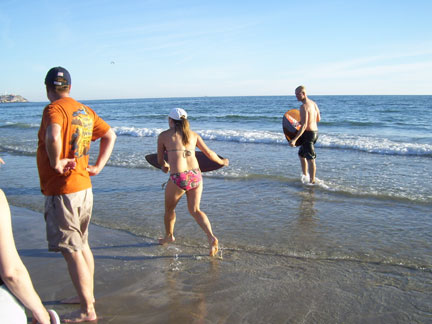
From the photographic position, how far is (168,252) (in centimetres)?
436

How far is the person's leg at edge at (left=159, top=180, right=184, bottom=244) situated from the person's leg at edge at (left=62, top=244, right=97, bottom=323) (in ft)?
4.73

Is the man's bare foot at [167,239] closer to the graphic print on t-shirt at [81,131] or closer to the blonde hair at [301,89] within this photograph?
the graphic print on t-shirt at [81,131]

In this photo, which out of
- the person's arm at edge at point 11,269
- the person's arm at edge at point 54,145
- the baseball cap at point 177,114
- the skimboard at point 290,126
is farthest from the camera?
the skimboard at point 290,126

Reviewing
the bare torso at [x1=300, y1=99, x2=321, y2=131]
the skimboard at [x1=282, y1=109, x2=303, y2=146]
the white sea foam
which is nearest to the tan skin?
the bare torso at [x1=300, y1=99, x2=321, y2=131]

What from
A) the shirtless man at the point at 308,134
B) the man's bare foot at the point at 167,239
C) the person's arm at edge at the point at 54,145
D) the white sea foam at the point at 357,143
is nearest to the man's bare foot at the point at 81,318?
the person's arm at edge at the point at 54,145

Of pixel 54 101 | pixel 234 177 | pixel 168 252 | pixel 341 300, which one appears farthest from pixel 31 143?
pixel 341 300

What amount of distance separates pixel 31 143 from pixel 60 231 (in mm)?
14117

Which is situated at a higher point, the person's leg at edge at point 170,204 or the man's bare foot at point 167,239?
the person's leg at edge at point 170,204

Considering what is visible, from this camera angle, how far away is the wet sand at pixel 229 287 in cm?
301

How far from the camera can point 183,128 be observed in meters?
4.01

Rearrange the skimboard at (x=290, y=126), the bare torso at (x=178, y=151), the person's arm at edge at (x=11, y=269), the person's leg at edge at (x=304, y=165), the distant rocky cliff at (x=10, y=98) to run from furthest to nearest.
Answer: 1. the distant rocky cliff at (x=10, y=98)
2. the skimboard at (x=290, y=126)
3. the person's leg at edge at (x=304, y=165)
4. the bare torso at (x=178, y=151)
5. the person's arm at edge at (x=11, y=269)

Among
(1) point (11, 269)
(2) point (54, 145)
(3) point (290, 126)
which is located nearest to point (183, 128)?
(2) point (54, 145)

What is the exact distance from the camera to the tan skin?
2.50 m

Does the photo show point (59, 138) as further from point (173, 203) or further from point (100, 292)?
point (173, 203)
